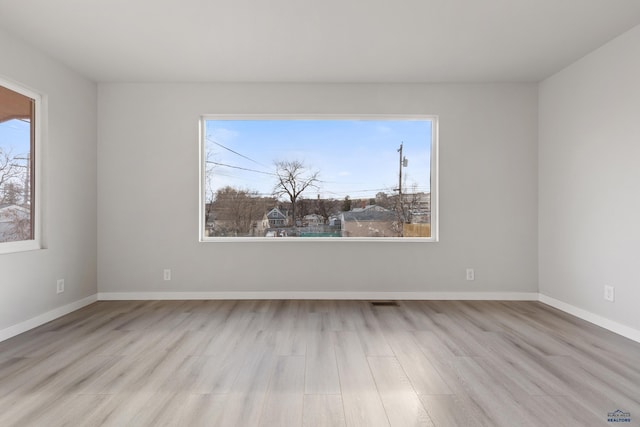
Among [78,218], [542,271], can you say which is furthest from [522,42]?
[78,218]

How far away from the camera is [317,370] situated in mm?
2574

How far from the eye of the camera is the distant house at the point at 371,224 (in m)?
4.72

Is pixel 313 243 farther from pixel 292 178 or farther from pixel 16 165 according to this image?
pixel 16 165

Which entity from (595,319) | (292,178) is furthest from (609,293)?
(292,178)

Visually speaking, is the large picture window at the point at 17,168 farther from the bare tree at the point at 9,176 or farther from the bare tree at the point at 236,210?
the bare tree at the point at 236,210

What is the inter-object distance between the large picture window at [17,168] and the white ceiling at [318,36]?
0.58 meters

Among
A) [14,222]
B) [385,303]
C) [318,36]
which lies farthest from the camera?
[385,303]

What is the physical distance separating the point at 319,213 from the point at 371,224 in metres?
0.68

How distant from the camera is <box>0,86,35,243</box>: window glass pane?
10.9ft

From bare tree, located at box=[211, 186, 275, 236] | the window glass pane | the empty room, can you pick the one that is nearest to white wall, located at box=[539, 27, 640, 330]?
the empty room

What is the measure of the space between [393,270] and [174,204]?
2809mm

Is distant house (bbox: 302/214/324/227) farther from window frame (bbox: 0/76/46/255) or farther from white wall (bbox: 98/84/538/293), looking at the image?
window frame (bbox: 0/76/46/255)

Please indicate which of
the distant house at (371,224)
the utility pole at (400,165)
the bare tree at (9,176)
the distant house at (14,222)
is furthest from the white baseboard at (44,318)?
the utility pole at (400,165)

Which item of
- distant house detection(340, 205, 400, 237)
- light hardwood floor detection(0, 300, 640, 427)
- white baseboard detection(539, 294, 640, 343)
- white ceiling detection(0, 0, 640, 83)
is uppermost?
white ceiling detection(0, 0, 640, 83)
